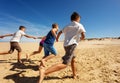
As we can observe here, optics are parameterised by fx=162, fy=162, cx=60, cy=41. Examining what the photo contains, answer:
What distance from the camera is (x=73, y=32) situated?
4.70 metres

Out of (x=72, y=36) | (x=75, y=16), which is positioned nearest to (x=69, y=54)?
(x=72, y=36)

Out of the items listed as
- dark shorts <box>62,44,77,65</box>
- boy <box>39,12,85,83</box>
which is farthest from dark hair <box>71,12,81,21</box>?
dark shorts <box>62,44,77,65</box>

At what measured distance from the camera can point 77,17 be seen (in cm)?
479

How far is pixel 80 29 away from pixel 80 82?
1.69 metres

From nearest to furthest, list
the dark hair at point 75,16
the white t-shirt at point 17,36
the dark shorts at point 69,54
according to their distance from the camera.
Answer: the dark shorts at point 69,54 → the dark hair at point 75,16 → the white t-shirt at point 17,36

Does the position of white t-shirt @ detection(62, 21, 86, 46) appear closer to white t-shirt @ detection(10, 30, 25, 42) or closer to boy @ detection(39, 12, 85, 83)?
boy @ detection(39, 12, 85, 83)

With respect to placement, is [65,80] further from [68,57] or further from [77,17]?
[77,17]

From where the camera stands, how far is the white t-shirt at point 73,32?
467 cm

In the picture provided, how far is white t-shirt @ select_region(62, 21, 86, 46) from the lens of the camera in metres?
4.67

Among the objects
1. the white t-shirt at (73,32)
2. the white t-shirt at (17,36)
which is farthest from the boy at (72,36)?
the white t-shirt at (17,36)

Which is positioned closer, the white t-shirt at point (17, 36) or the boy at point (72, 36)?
the boy at point (72, 36)

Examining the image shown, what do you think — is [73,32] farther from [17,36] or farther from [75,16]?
[17,36]

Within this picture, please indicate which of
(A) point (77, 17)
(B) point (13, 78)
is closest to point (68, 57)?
(A) point (77, 17)

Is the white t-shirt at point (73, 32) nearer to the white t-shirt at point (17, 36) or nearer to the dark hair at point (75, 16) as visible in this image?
the dark hair at point (75, 16)
